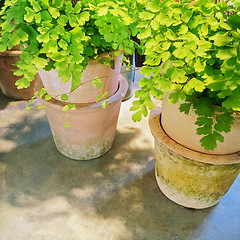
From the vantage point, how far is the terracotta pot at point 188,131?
1056mm

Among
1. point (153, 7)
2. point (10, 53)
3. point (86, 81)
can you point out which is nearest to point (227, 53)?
point (153, 7)

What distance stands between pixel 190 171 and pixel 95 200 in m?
0.58

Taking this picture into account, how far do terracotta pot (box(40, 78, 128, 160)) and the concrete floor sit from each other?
78 mm

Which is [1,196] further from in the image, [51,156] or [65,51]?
[65,51]

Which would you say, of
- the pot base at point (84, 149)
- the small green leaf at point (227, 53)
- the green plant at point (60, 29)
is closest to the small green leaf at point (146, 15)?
the green plant at point (60, 29)

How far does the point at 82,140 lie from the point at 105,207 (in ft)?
1.49

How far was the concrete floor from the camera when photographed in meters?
1.28

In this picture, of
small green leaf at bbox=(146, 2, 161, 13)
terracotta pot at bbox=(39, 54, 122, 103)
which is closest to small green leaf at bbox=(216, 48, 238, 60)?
small green leaf at bbox=(146, 2, 161, 13)

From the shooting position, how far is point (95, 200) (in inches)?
56.9

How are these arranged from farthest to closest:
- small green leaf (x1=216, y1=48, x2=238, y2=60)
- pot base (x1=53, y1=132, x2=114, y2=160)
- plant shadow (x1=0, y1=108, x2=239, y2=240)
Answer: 1. pot base (x1=53, y1=132, x2=114, y2=160)
2. plant shadow (x1=0, y1=108, x2=239, y2=240)
3. small green leaf (x1=216, y1=48, x2=238, y2=60)

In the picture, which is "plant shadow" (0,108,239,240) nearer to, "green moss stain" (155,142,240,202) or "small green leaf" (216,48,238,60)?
"green moss stain" (155,142,240,202)

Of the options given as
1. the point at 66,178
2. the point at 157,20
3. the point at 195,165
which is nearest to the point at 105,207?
the point at 66,178

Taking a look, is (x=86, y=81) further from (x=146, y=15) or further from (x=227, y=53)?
(x=227, y=53)

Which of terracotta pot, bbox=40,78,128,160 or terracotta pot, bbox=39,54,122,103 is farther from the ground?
terracotta pot, bbox=39,54,122,103
